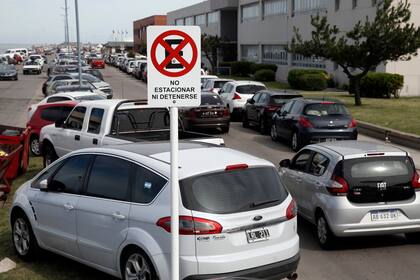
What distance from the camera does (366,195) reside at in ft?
27.9

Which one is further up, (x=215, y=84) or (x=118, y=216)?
(x=118, y=216)

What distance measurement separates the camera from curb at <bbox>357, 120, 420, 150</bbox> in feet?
60.9

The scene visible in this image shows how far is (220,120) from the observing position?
21.8 metres

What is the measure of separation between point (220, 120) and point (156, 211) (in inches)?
627

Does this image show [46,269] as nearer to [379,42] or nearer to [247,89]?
[247,89]

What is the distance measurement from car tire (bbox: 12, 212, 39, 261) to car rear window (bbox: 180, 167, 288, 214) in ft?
9.60

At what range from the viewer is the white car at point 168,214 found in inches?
228

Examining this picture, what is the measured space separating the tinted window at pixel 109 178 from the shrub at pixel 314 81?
33.1 m

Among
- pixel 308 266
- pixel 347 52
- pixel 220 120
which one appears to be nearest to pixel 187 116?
pixel 220 120

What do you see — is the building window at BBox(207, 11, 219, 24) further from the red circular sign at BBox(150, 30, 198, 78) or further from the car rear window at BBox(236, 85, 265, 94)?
the red circular sign at BBox(150, 30, 198, 78)

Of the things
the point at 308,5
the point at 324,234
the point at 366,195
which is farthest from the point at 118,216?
the point at 308,5

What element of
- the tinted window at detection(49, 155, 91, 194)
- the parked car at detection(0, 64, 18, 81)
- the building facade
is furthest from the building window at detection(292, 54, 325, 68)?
the building facade

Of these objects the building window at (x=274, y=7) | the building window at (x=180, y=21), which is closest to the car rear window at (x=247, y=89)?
the building window at (x=274, y=7)

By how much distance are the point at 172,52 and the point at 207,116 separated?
16646 mm
